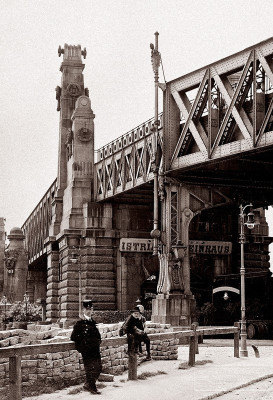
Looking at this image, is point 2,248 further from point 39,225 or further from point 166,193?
point 166,193

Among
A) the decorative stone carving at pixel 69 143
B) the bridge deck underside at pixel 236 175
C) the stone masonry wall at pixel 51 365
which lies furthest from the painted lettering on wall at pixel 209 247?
the stone masonry wall at pixel 51 365

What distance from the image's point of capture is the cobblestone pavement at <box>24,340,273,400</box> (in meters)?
19.1

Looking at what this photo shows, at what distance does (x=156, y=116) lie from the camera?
4603 centimetres

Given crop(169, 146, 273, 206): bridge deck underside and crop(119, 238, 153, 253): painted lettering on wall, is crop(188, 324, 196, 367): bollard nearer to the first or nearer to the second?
crop(169, 146, 273, 206): bridge deck underside

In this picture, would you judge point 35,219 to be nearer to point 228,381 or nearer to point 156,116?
point 156,116

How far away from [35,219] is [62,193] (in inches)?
1104

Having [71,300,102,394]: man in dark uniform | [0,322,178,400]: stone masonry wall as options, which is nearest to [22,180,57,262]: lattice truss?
[0,322,178,400]: stone masonry wall

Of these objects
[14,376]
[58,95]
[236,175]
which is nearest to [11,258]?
[58,95]

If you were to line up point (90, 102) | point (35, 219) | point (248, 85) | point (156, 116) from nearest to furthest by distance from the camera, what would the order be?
point (248, 85) < point (156, 116) < point (90, 102) < point (35, 219)

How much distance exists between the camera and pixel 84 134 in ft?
200

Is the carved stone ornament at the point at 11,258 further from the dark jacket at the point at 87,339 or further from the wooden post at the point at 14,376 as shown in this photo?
the wooden post at the point at 14,376

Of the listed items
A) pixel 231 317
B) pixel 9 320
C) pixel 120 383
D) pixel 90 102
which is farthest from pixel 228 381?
pixel 9 320

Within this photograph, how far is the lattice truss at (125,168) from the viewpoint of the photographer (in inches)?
2093

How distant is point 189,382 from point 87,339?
3641 mm
